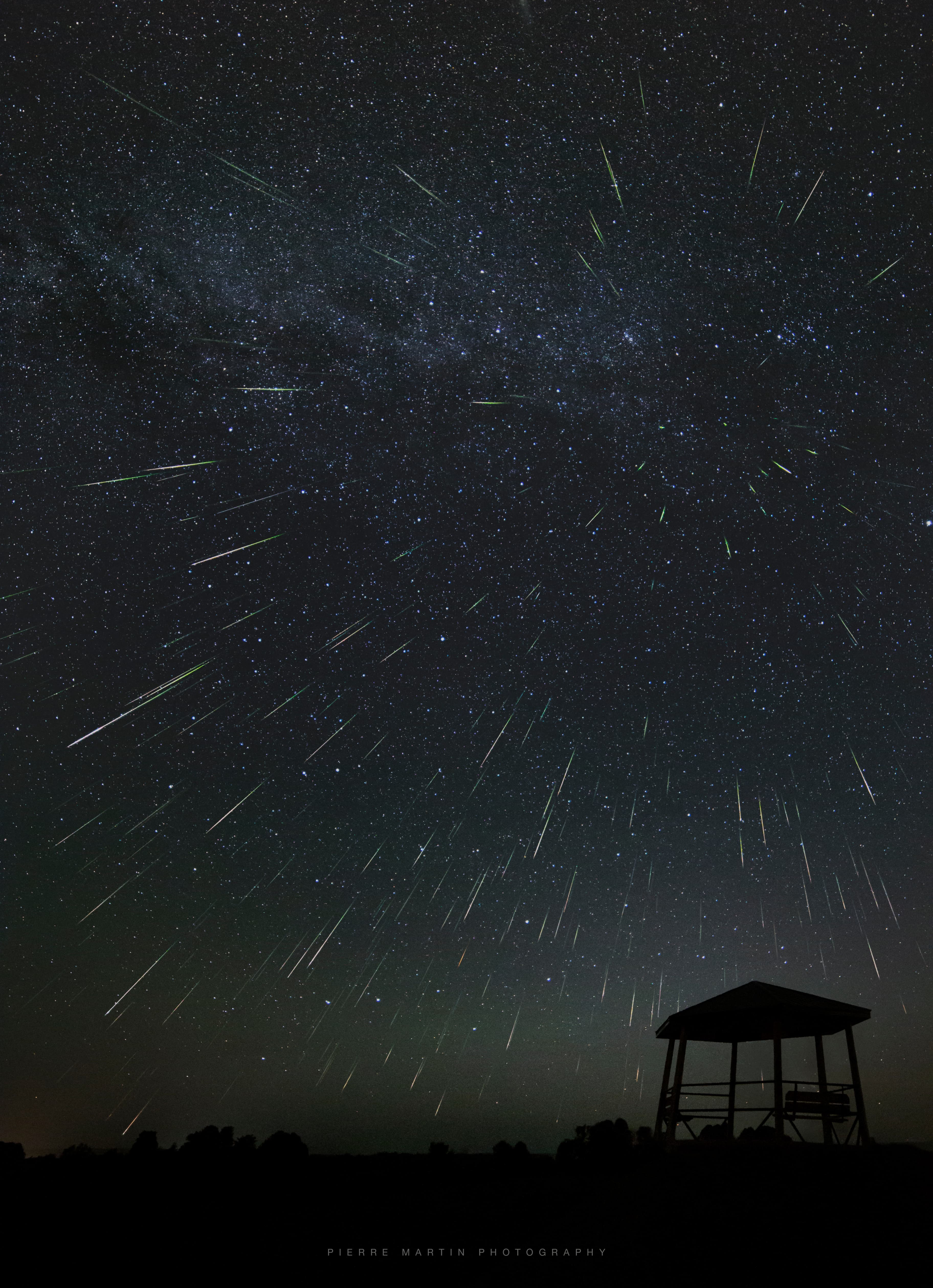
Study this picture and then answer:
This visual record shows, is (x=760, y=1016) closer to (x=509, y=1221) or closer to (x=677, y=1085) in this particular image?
(x=677, y=1085)

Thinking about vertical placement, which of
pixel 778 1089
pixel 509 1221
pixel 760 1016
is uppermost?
pixel 760 1016

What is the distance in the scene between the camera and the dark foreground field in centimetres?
876

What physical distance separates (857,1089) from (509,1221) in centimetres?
717

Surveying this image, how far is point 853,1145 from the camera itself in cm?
1202

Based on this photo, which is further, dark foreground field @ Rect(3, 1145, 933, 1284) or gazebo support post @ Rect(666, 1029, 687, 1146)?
gazebo support post @ Rect(666, 1029, 687, 1146)

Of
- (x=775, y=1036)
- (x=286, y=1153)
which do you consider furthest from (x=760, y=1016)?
(x=286, y=1153)

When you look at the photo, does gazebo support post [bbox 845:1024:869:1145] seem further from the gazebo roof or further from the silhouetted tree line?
the silhouetted tree line

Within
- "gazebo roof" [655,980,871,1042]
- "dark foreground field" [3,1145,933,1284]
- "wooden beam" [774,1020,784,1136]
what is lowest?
"dark foreground field" [3,1145,933,1284]

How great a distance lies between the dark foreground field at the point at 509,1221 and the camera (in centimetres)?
876

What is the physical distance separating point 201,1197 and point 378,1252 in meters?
4.78

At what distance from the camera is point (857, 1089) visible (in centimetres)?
1383

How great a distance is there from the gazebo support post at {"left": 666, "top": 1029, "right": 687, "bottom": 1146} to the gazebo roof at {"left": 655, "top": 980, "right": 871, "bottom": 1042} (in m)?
0.18

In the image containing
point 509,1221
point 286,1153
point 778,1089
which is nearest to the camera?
point 509,1221

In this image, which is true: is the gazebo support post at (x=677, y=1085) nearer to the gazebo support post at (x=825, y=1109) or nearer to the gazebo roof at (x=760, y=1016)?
the gazebo roof at (x=760, y=1016)
